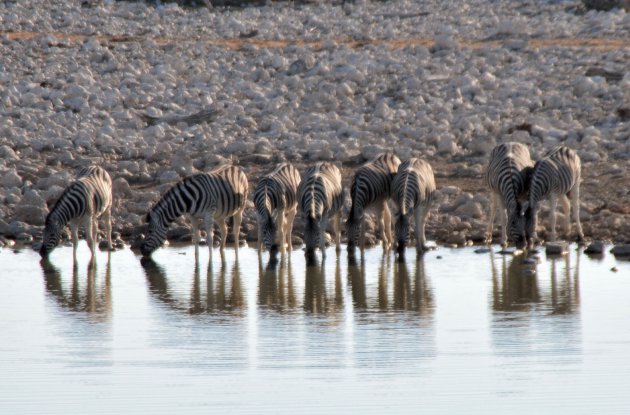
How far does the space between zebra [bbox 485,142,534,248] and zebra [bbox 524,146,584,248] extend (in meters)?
0.13

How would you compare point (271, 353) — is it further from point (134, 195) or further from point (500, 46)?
point (500, 46)

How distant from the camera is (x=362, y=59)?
28.6m

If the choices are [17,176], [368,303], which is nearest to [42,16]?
[17,176]

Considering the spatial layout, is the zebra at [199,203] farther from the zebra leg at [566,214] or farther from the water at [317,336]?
the zebra leg at [566,214]

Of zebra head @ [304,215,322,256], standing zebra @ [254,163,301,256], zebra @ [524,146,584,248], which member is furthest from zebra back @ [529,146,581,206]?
standing zebra @ [254,163,301,256]

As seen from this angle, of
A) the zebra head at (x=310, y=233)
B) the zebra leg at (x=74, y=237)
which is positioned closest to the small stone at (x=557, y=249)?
the zebra head at (x=310, y=233)

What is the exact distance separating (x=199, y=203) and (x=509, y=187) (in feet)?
13.0

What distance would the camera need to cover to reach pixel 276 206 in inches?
680

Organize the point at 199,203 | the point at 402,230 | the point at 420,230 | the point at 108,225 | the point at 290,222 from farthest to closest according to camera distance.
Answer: the point at 108,225 → the point at 290,222 → the point at 420,230 → the point at 199,203 → the point at 402,230

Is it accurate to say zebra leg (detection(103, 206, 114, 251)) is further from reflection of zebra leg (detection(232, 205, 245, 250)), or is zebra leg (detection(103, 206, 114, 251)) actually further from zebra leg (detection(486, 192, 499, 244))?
zebra leg (detection(486, 192, 499, 244))

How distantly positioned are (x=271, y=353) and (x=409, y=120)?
1378cm

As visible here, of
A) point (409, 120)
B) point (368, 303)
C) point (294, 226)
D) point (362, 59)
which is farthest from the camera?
point (362, 59)

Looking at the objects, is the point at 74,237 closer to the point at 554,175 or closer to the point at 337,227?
the point at 337,227

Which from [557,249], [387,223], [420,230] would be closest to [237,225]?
[387,223]
